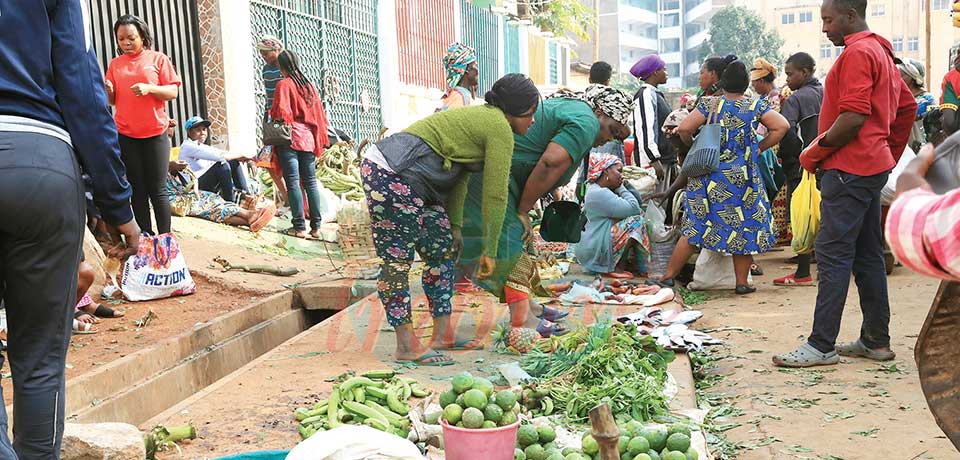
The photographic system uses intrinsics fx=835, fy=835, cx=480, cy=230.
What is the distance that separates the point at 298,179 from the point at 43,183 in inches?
268

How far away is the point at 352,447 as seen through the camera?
2537 mm

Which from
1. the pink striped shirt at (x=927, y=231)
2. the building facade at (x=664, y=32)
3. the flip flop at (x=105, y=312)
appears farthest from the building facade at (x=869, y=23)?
the pink striped shirt at (x=927, y=231)

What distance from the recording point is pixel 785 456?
11.1 ft

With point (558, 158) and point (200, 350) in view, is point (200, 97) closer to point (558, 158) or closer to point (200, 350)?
point (200, 350)

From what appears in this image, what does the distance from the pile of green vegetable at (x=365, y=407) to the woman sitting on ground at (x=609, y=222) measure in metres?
3.33

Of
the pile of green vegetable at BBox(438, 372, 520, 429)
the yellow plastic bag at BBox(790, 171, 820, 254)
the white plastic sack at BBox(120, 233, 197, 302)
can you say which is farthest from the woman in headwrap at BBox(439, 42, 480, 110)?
the pile of green vegetable at BBox(438, 372, 520, 429)

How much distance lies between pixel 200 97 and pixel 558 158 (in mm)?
6791

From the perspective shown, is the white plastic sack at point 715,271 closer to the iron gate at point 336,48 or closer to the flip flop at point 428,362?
the flip flop at point 428,362

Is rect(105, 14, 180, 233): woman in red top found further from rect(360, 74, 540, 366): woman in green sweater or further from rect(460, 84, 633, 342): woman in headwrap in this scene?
rect(460, 84, 633, 342): woman in headwrap

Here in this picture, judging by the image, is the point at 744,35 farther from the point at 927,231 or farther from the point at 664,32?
the point at 927,231

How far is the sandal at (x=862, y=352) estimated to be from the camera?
4.56m

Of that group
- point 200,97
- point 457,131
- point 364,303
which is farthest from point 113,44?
point 457,131

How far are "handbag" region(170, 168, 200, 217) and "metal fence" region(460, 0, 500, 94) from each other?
1308cm

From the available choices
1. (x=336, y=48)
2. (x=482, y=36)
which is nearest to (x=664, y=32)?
(x=482, y=36)
